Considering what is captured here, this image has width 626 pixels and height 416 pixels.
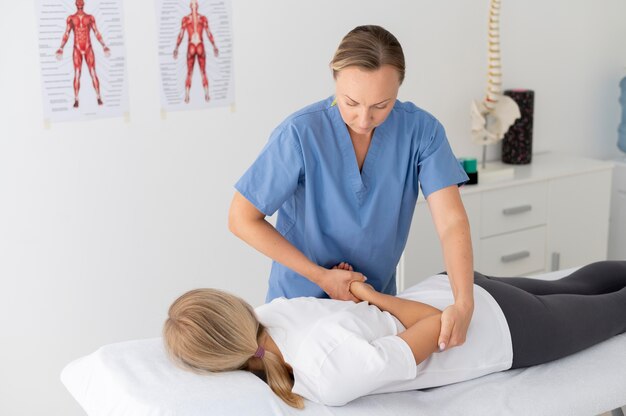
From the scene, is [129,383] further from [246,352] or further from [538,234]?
[538,234]

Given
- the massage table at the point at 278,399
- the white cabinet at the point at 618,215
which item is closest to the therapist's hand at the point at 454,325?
the massage table at the point at 278,399

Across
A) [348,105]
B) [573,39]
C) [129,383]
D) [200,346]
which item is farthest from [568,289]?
[573,39]

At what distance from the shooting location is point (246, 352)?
1.60m

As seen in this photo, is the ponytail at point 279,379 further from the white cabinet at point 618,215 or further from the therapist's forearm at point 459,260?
the white cabinet at point 618,215

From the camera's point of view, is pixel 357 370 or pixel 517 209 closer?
pixel 357 370

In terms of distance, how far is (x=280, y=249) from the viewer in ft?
5.81

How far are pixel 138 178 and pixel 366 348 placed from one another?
129cm

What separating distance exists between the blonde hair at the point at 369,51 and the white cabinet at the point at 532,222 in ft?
4.33

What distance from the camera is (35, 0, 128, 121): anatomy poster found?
2328mm

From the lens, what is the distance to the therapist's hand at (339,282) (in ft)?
5.82

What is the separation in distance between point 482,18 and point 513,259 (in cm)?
98

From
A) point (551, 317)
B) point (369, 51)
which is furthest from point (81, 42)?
point (551, 317)

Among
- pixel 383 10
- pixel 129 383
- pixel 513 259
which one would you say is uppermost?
pixel 383 10

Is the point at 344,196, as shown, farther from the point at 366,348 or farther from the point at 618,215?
the point at 618,215
